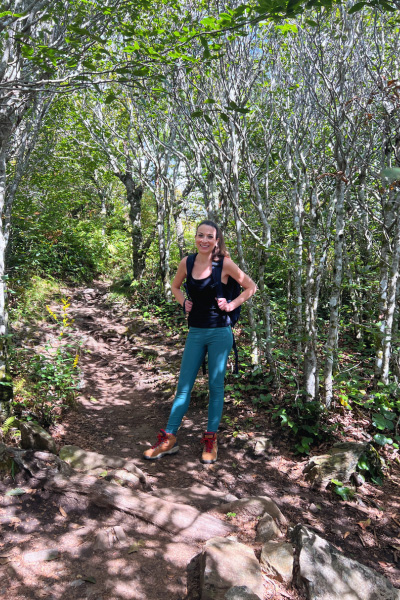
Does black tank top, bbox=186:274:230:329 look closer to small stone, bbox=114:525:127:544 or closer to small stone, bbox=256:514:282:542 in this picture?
small stone, bbox=256:514:282:542

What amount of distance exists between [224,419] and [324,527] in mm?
2015

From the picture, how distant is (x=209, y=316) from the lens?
3574mm

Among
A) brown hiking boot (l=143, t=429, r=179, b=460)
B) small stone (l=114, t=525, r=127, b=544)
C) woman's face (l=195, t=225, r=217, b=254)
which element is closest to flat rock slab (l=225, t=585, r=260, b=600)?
small stone (l=114, t=525, r=127, b=544)

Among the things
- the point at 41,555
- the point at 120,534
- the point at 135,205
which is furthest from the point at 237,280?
the point at 135,205

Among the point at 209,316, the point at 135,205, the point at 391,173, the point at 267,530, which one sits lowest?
the point at 267,530

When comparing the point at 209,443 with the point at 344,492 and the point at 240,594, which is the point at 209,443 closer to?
the point at 344,492

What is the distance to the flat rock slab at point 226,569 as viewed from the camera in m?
1.93

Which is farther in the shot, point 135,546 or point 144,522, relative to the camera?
point 144,522

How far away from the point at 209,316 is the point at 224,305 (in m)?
0.20

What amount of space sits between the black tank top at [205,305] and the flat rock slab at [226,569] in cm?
185

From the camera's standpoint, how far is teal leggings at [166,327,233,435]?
142 inches

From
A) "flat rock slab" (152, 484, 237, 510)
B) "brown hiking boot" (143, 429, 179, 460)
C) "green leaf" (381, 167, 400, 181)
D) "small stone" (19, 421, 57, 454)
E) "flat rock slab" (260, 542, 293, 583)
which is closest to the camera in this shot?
"green leaf" (381, 167, 400, 181)

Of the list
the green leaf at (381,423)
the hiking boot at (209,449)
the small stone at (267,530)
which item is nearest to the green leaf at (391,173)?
the small stone at (267,530)

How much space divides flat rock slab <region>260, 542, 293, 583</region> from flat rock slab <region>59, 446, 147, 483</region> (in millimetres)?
1325
